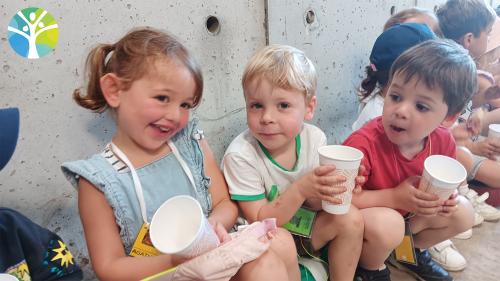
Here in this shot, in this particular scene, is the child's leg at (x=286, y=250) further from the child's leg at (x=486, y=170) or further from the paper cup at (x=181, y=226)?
the child's leg at (x=486, y=170)

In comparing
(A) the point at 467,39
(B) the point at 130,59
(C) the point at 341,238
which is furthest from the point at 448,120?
(A) the point at 467,39

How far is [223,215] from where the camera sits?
1.26 metres

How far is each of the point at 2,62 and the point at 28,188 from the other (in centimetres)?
41

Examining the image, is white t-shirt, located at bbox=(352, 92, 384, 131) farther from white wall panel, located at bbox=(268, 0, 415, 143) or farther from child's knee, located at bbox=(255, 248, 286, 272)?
child's knee, located at bbox=(255, 248, 286, 272)

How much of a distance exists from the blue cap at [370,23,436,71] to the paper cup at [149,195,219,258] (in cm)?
136

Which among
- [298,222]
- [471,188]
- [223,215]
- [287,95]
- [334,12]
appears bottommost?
[471,188]

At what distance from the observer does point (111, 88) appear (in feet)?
3.67

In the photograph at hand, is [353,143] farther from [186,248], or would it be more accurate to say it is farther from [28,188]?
[28,188]

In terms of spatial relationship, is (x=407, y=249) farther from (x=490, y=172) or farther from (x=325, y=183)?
(x=490, y=172)

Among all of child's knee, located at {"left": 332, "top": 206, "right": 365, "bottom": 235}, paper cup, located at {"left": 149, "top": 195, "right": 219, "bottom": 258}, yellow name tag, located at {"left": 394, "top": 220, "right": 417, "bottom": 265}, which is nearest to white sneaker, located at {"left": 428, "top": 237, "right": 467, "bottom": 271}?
yellow name tag, located at {"left": 394, "top": 220, "right": 417, "bottom": 265}

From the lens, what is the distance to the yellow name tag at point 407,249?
1.41 meters

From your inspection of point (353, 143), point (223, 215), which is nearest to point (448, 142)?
point (353, 143)

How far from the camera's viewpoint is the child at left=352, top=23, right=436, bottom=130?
5.79ft

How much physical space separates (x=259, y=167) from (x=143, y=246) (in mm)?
492
